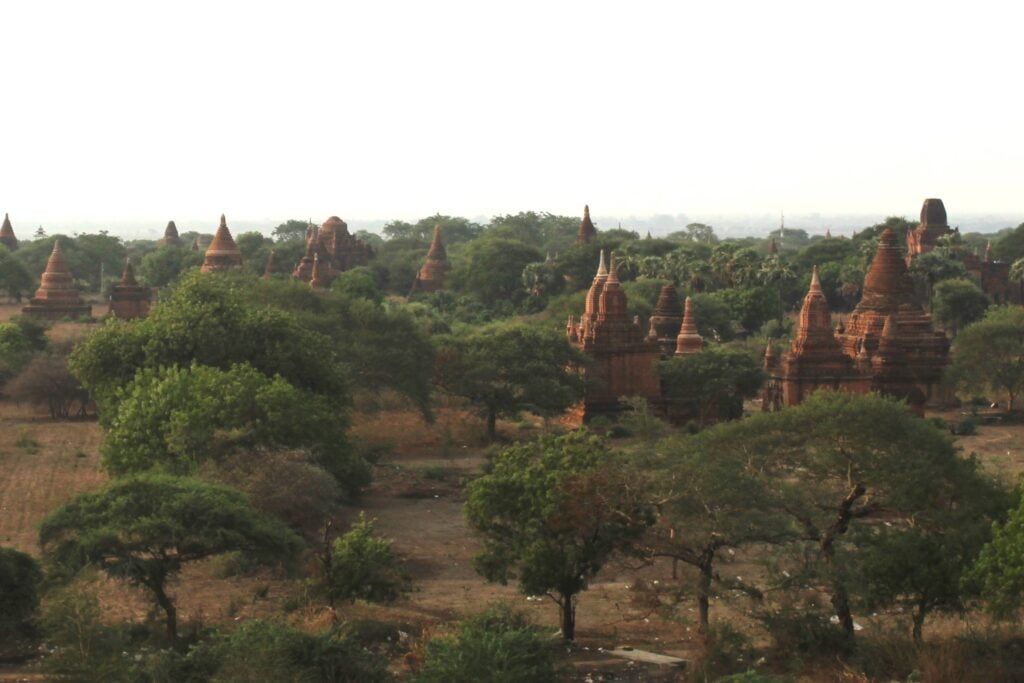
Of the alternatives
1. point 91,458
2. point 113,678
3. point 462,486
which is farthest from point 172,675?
point 91,458

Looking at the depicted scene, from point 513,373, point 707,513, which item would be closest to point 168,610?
point 707,513

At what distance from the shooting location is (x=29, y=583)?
68.4ft

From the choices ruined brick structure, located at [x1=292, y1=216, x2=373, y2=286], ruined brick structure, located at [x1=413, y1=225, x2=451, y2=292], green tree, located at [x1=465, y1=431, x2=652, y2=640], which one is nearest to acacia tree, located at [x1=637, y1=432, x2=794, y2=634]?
green tree, located at [x1=465, y1=431, x2=652, y2=640]

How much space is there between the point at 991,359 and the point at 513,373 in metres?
15.3

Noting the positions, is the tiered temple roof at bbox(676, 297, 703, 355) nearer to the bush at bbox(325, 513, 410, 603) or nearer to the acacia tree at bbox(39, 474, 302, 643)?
the bush at bbox(325, 513, 410, 603)

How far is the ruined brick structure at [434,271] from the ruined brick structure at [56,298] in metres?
22.4

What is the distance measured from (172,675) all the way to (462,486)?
15.3 m

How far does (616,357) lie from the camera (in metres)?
42.5

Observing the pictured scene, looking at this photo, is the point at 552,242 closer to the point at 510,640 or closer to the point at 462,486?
the point at 462,486

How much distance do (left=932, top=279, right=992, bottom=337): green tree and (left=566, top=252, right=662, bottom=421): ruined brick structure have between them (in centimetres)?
2441

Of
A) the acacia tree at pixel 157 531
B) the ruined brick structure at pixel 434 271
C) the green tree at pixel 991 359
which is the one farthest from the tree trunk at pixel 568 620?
the ruined brick structure at pixel 434 271

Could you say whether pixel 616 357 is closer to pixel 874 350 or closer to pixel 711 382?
pixel 711 382

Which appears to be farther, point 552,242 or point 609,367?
point 552,242

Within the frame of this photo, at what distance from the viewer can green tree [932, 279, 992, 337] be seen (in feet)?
208
